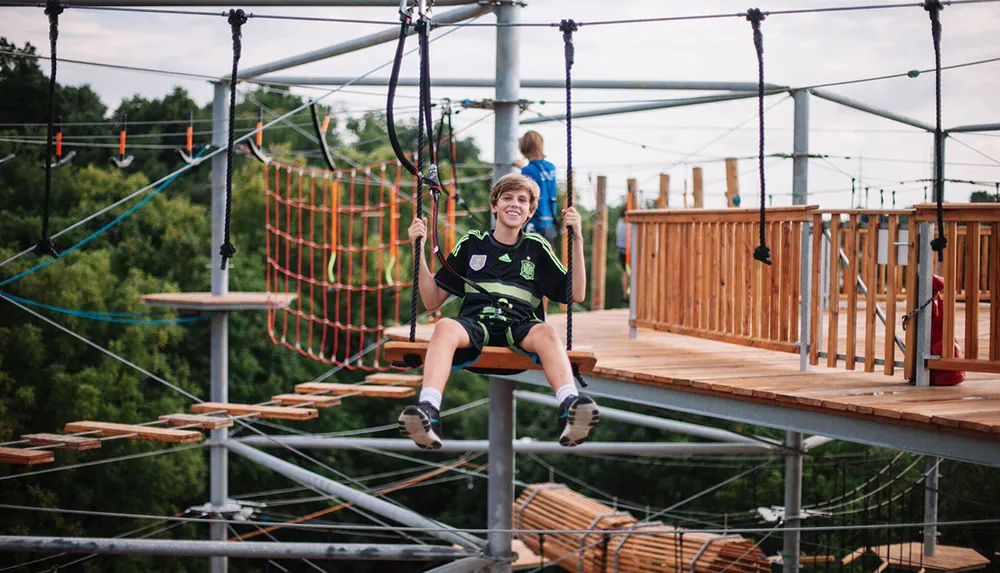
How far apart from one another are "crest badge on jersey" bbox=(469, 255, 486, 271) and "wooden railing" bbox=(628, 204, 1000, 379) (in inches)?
80.3

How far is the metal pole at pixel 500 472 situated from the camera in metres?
6.89

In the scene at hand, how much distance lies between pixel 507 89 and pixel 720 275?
183cm

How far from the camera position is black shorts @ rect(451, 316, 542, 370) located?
439cm

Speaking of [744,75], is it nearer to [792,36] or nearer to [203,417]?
[792,36]

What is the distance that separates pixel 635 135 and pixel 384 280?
8.03 metres

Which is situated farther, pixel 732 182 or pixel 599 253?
pixel 599 253

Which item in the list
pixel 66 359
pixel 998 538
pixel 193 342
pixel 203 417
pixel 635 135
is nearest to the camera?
pixel 203 417

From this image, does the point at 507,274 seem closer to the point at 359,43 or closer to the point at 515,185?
the point at 515,185

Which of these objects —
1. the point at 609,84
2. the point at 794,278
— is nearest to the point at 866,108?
the point at 609,84

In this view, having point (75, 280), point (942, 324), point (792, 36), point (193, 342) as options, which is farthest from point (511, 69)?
point (193, 342)

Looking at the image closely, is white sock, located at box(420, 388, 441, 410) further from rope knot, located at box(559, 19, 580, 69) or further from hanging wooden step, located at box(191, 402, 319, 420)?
hanging wooden step, located at box(191, 402, 319, 420)

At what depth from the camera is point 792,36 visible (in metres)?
13.0

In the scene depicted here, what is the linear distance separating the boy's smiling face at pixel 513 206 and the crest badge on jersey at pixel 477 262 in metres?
0.19

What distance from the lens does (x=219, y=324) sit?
33.8ft
